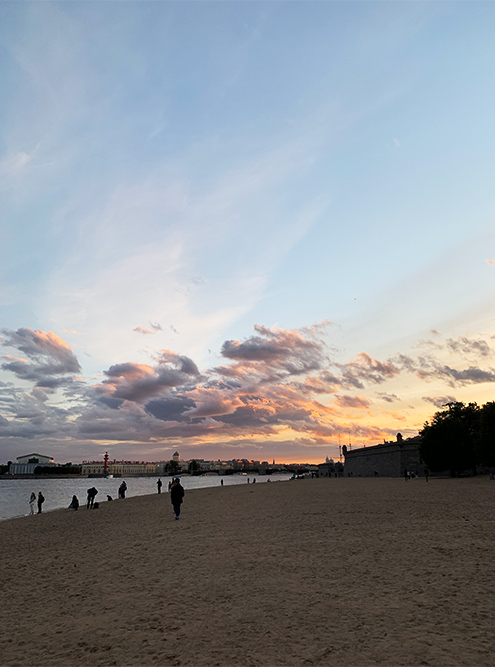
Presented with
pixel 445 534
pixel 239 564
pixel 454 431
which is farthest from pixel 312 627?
pixel 454 431

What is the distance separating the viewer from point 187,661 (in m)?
7.23

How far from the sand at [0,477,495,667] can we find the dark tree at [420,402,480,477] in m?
59.3

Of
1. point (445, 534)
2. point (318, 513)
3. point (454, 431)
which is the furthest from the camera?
point (454, 431)

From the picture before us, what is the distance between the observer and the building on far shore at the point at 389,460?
335 feet

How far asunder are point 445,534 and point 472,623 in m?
9.97

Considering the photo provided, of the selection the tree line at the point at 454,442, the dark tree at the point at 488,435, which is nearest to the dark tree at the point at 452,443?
the tree line at the point at 454,442

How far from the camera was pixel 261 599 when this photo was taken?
10.2 m

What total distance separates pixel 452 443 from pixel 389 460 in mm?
40745

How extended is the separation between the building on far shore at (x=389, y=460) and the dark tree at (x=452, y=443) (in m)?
22.5

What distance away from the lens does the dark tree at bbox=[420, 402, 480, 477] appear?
73375 mm

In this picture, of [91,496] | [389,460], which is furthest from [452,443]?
[91,496]

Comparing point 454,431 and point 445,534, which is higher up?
point 454,431

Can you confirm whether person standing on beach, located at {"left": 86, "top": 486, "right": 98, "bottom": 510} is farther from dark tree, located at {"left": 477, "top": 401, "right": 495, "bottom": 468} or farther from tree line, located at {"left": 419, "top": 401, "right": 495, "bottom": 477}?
tree line, located at {"left": 419, "top": 401, "right": 495, "bottom": 477}

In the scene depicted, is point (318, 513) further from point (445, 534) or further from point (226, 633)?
point (226, 633)
